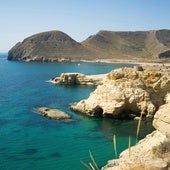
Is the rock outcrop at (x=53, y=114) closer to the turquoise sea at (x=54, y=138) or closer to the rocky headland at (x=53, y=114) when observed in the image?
the rocky headland at (x=53, y=114)

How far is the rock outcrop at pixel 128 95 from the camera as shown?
52.2 m

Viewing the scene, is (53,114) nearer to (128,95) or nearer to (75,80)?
(128,95)

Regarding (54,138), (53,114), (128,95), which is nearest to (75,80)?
(53,114)

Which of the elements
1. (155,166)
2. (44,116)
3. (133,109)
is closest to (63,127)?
(44,116)

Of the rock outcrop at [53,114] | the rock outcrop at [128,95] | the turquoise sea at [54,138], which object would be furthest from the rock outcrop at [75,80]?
the rock outcrop at [53,114]

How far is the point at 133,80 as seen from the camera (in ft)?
182

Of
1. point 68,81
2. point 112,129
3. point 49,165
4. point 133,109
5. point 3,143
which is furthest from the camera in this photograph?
point 68,81

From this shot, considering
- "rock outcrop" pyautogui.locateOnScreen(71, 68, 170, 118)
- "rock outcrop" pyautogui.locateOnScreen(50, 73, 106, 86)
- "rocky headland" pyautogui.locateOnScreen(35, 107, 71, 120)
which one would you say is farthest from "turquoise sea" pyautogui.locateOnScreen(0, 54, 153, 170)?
"rock outcrop" pyautogui.locateOnScreen(50, 73, 106, 86)

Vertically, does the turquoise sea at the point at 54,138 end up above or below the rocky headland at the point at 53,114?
below

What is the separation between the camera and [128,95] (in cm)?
5281

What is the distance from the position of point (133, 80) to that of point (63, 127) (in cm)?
1484

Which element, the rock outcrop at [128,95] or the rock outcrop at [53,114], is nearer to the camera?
the rock outcrop at [53,114]

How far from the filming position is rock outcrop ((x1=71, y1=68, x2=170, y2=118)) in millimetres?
52219

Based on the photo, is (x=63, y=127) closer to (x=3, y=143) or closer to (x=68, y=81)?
(x=3, y=143)
